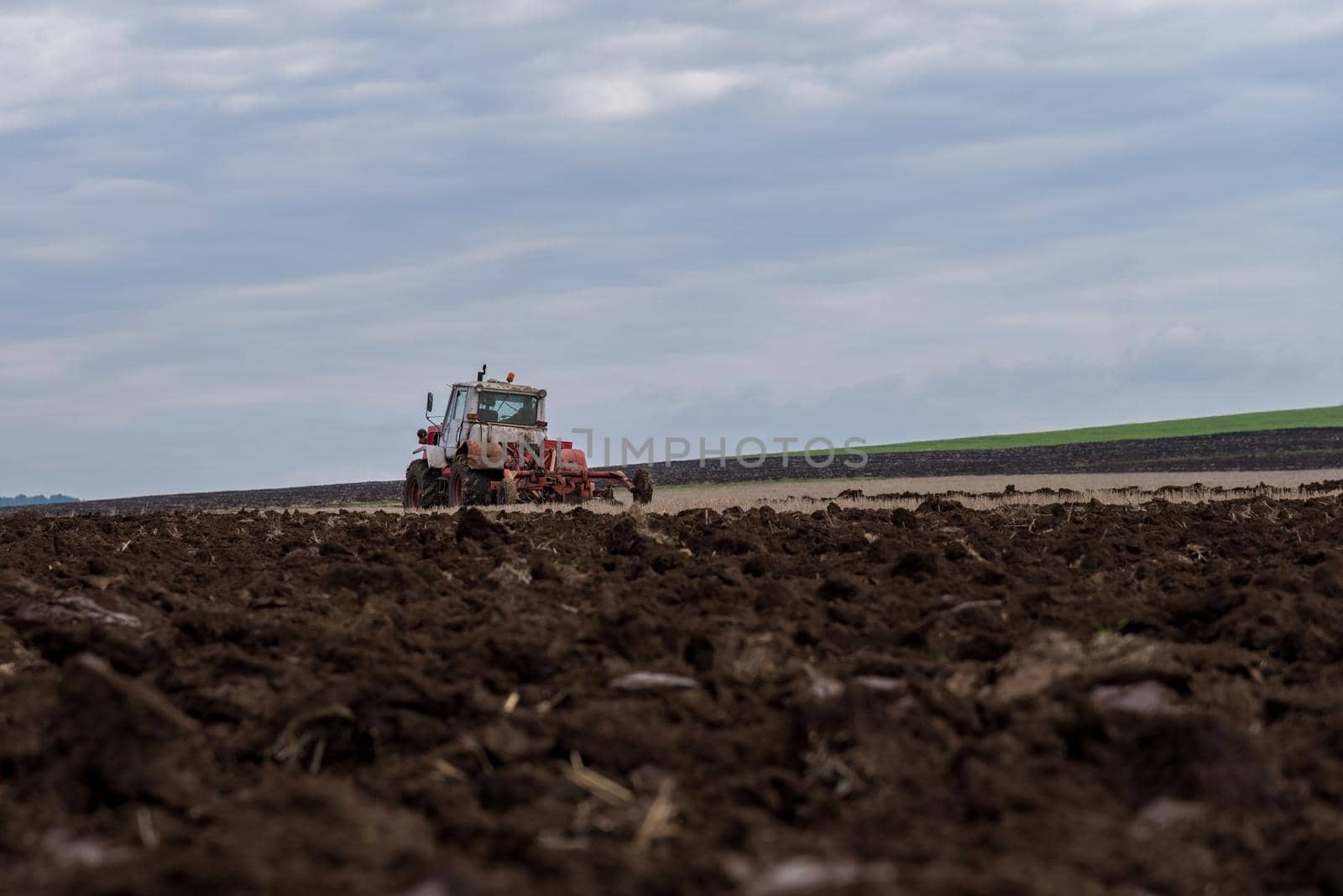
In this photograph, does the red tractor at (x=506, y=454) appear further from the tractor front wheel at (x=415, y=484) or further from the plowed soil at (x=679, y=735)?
the plowed soil at (x=679, y=735)

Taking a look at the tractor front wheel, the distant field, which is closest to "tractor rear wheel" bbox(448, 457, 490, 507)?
the tractor front wheel

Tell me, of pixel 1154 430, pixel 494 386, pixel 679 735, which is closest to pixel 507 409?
pixel 494 386

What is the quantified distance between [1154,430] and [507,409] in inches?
2248

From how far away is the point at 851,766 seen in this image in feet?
12.9

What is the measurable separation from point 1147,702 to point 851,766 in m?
1.47

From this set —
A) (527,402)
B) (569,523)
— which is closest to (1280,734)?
(569,523)

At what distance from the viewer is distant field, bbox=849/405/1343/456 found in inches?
2598

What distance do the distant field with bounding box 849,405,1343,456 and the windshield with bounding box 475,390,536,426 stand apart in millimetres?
45471

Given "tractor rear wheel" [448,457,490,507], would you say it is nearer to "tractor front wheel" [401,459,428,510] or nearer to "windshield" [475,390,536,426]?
"windshield" [475,390,536,426]

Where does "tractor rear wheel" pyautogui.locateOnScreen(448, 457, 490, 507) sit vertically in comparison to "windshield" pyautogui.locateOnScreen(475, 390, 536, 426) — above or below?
below

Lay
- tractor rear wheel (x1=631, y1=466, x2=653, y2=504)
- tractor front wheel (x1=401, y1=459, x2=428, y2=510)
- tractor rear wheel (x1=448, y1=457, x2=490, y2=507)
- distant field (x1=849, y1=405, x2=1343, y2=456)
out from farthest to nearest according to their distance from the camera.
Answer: distant field (x1=849, y1=405, x2=1343, y2=456) → tractor front wheel (x1=401, y1=459, x2=428, y2=510) → tractor rear wheel (x1=631, y1=466, x2=653, y2=504) → tractor rear wheel (x1=448, y1=457, x2=490, y2=507)

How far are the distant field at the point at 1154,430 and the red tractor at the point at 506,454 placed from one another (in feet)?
148

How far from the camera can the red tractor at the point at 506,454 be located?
69.7ft

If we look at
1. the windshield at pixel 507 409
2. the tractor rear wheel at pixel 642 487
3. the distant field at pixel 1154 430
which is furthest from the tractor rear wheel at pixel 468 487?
the distant field at pixel 1154 430
